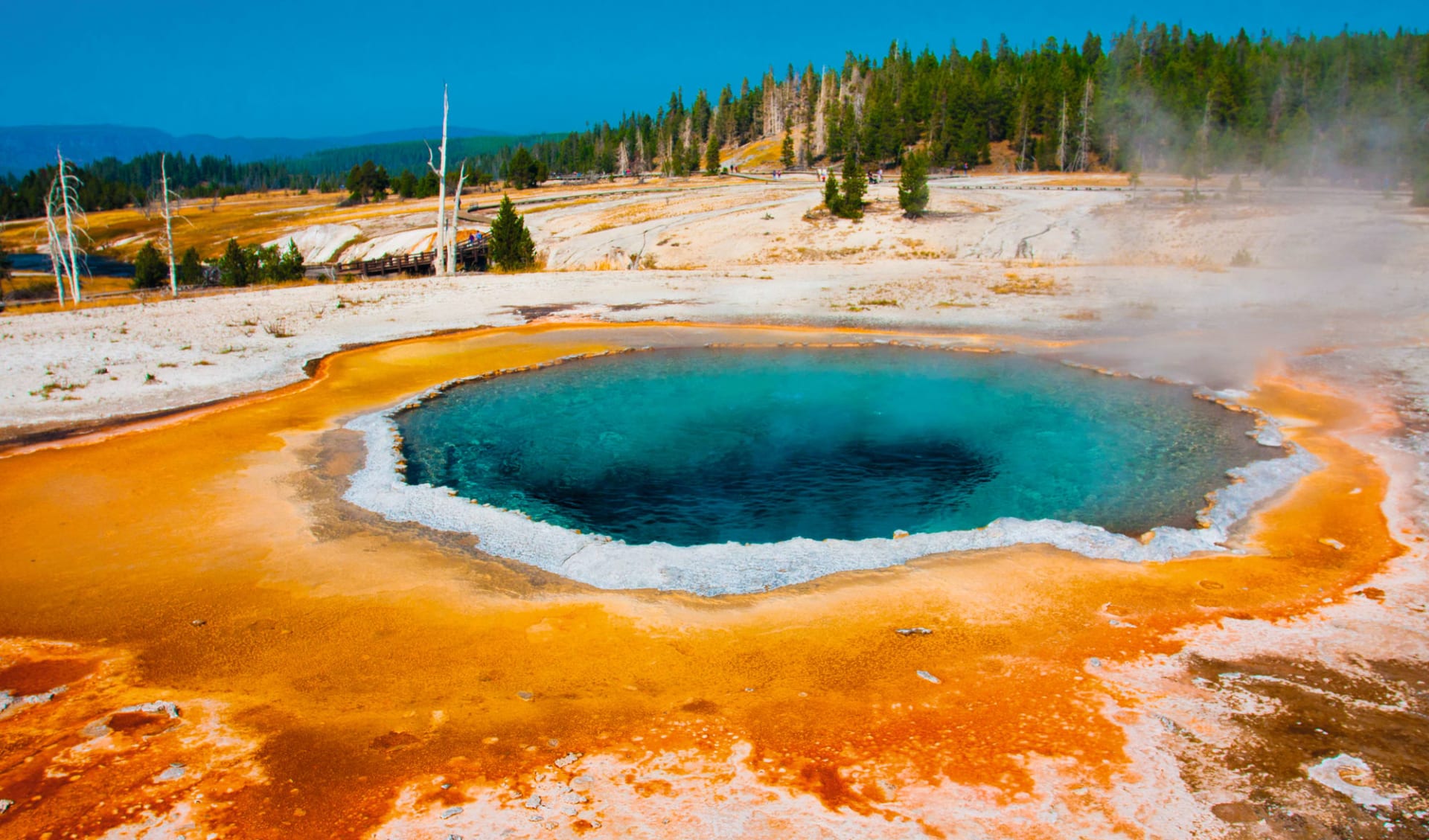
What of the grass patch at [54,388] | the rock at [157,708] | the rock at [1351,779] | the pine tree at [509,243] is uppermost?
the pine tree at [509,243]

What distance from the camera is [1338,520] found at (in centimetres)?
959

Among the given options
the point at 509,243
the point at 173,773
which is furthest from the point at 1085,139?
the point at 173,773

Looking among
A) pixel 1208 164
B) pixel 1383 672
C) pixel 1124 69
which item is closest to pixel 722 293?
pixel 1383 672

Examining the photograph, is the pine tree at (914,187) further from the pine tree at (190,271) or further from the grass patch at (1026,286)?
the pine tree at (190,271)

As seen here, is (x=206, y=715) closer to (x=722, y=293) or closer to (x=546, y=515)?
(x=546, y=515)

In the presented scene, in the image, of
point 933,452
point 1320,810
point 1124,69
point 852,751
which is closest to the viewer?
point 1320,810

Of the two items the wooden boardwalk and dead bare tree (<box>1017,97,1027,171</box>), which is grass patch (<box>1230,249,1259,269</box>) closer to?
the wooden boardwalk

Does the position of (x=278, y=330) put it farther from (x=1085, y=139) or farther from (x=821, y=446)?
(x=1085, y=139)

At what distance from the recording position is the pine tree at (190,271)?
46.1 m

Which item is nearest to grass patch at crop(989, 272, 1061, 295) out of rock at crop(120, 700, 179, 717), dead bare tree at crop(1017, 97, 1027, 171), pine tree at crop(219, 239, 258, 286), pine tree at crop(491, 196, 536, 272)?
pine tree at crop(491, 196, 536, 272)

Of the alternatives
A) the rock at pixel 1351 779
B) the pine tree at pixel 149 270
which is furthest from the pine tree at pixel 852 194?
the pine tree at pixel 149 270

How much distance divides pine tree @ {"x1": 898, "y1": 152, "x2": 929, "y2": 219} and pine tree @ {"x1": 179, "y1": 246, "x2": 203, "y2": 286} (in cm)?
3633

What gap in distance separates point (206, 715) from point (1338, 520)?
36.0ft

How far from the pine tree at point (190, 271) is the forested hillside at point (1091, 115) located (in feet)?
115
